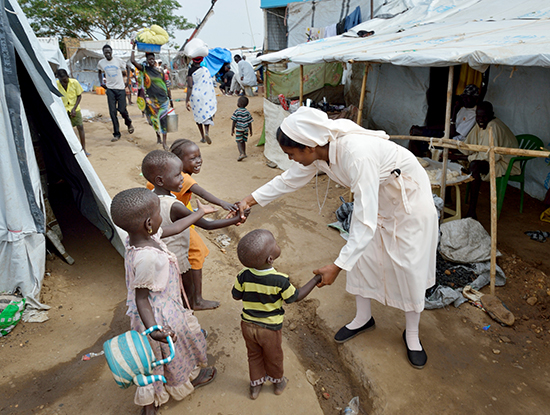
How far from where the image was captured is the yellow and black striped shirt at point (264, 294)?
1.84 m

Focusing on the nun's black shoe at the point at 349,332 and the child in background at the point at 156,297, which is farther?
the nun's black shoe at the point at 349,332

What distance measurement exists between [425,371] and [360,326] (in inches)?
21.0

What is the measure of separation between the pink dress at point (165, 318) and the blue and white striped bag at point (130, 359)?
24 centimetres

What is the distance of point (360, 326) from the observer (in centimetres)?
277

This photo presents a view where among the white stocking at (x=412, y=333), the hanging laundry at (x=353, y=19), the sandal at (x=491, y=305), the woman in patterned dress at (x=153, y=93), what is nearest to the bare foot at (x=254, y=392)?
the white stocking at (x=412, y=333)

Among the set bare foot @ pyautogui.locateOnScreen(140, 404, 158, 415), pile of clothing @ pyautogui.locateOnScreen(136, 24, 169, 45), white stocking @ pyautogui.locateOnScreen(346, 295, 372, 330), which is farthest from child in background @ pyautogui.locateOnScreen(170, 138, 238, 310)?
pile of clothing @ pyautogui.locateOnScreen(136, 24, 169, 45)

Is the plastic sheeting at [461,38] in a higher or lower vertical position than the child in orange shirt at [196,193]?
higher

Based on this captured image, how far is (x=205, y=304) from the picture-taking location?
3078 millimetres

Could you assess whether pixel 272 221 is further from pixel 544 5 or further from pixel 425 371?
pixel 544 5

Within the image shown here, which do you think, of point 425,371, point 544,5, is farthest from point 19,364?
point 544,5

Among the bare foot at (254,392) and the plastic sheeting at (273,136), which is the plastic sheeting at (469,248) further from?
the plastic sheeting at (273,136)

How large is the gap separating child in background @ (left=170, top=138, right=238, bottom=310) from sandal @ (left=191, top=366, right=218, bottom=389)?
0.76m

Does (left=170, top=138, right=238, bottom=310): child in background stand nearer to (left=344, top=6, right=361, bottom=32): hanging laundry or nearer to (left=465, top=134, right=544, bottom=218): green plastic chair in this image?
(left=465, top=134, right=544, bottom=218): green plastic chair

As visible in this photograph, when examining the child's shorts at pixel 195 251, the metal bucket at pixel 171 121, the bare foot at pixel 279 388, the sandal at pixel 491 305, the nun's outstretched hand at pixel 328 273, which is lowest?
the sandal at pixel 491 305
